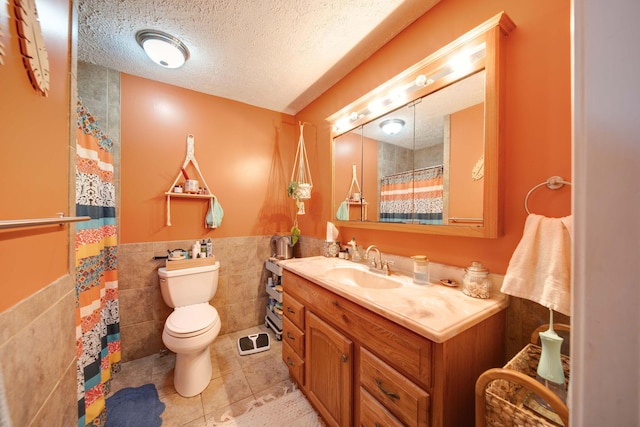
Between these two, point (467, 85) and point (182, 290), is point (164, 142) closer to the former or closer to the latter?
point (182, 290)

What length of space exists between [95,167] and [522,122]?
7.99ft

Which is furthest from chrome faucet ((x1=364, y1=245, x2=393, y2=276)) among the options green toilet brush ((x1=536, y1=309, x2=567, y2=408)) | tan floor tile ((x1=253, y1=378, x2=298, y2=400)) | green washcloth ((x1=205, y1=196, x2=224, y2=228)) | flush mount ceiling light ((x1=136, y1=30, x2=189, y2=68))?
flush mount ceiling light ((x1=136, y1=30, x2=189, y2=68))

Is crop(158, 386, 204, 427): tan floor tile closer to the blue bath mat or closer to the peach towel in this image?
the blue bath mat

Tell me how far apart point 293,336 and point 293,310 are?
0.60 feet

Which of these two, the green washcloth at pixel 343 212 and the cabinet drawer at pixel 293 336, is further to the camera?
the green washcloth at pixel 343 212

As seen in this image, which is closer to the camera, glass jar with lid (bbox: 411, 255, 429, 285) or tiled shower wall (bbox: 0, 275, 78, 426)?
tiled shower wall (bbox: 0, 275, 78, 426)

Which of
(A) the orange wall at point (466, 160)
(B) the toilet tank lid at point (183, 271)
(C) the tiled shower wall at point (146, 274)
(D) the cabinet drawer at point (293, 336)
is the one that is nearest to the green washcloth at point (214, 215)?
(C) the tiled shower wall at point (146, 274)

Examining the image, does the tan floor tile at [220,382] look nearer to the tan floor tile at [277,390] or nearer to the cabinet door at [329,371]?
the tan floor tile at [277,390]

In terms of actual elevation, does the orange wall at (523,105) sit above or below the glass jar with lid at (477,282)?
above

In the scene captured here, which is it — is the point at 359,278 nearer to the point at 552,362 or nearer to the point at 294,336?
the point at 294,336

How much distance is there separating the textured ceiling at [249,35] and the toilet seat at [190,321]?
1974 millimetres

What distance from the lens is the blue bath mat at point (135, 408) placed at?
134 centimetres

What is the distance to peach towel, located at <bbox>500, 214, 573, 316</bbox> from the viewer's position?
76 cm

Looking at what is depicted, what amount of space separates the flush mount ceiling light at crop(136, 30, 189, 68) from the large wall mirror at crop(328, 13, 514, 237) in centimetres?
129
